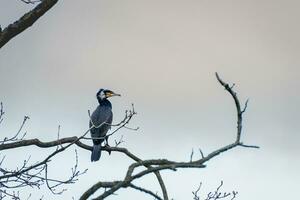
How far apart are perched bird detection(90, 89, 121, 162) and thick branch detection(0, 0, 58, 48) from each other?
500 centimetres

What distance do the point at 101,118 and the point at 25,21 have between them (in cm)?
727

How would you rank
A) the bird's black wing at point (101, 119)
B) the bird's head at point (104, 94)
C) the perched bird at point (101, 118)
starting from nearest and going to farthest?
the perched bird at point (101, 118) < the bird's black wing at point (101, 119) < the bird's head at point (104, 94)

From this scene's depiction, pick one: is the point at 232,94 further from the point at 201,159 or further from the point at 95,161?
the point at 95,161

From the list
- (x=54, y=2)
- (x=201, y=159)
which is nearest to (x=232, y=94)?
(x=201, y=159)

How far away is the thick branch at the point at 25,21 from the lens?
6352mm

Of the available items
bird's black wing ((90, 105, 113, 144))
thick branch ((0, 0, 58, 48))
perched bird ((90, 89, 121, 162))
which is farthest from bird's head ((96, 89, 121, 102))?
thick branch ((0, 0, 58, 48))

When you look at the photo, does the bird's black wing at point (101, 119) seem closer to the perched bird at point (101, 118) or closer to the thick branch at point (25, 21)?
the perched bird at point (101, 118)

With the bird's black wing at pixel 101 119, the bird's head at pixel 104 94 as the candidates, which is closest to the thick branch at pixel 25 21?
the bird's black wing at pixel 101 119

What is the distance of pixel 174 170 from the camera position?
15.4 feet

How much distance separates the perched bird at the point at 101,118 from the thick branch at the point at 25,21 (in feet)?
16.4

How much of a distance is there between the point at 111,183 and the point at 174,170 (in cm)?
46

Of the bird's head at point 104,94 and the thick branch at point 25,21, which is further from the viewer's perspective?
the bird's head at point 104,94

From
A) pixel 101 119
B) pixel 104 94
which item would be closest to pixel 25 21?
pixel 101 119

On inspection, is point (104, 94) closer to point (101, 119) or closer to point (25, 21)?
point (101, 119)
